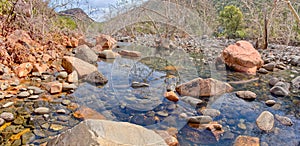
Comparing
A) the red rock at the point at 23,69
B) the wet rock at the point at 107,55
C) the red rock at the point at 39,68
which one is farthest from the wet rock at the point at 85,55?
the red rock at the point at 23,69

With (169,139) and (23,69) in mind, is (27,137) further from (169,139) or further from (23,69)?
(23,69)

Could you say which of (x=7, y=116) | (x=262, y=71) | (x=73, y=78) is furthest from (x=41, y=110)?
(x=262, y=71)

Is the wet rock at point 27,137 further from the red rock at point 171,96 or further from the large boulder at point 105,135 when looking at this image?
the red rock at point 171,96

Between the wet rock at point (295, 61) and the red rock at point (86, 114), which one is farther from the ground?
the wet rock at point (295, 61)

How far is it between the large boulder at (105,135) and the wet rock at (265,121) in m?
1.31

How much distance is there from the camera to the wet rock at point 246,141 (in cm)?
189

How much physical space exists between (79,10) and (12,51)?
9.21 ft

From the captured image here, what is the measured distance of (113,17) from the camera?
5.09 metres

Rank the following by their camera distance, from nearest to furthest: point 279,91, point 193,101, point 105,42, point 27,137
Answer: point 27,137, point 193,101, point 279,91, point 105,42

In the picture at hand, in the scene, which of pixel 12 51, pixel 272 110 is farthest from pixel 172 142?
pixel 12 51

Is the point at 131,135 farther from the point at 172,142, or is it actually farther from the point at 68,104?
the point at 68,104

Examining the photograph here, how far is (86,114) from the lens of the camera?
2.28m

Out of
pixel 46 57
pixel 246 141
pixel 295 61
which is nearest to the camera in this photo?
pixel 246 141

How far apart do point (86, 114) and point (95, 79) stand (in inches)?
47.2
